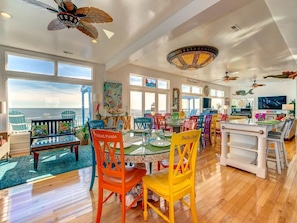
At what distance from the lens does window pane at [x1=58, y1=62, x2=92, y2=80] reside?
4.90m

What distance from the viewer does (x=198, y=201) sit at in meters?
2.14

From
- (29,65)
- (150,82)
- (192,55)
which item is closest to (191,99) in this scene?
(150,82)

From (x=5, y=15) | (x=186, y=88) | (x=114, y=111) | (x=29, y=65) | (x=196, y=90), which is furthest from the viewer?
(x=196, y=90)

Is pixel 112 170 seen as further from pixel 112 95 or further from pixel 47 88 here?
pixel 47 88

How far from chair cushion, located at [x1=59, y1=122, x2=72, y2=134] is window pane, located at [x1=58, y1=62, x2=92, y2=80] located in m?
1.68

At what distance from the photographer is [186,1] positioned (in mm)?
2287

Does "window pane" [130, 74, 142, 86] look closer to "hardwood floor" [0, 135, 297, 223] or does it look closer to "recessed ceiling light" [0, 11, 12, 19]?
"recessed ceiling light" [0, 11, 12, 19]

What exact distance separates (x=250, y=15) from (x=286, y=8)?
1.88 feet

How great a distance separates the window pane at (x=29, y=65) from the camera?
13.6 ft

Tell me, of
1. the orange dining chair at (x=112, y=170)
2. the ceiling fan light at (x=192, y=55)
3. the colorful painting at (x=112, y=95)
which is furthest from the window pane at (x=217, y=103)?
the orange dining chair at (x=112, y=170)

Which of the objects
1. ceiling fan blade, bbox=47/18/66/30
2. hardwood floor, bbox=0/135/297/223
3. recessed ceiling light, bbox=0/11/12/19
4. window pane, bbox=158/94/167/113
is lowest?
hardwood floor, bbox=0/135/297/223

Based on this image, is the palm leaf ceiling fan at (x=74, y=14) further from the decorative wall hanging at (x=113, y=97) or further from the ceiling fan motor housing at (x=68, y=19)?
the decorative wall hanging at (x=113, y=97)

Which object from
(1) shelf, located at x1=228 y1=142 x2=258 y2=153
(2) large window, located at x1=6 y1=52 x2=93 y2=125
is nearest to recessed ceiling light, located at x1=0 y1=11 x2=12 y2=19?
(2) large window, located at x1=6 y1=52 x2=93 y2=125

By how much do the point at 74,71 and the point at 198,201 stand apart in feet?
17.2
